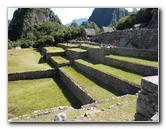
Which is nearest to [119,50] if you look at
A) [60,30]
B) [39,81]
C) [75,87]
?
[75,87]

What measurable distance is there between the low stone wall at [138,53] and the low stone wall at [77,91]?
3709mm

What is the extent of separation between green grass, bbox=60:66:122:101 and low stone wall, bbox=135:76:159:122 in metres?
3.68

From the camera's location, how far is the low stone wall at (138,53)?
10.7 m

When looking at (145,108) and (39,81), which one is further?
(39,81)

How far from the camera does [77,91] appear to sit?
11195 mm

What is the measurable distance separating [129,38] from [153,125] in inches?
457

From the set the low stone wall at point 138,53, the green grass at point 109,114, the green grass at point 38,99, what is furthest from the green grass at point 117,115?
the low stone wall at point 138,53

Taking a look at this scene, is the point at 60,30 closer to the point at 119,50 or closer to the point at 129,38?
the point at 129,38

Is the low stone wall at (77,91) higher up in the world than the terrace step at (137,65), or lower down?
lower down

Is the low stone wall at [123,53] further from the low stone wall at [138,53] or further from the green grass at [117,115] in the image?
the green grass at [117,115]

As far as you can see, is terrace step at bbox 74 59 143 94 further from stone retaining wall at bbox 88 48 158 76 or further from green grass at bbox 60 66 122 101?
stone retaining wall at bbox 88 48 158 76

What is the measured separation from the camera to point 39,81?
15.2 metres

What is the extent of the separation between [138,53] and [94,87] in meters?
3.48

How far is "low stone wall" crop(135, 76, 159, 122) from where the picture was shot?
16.4 feet
